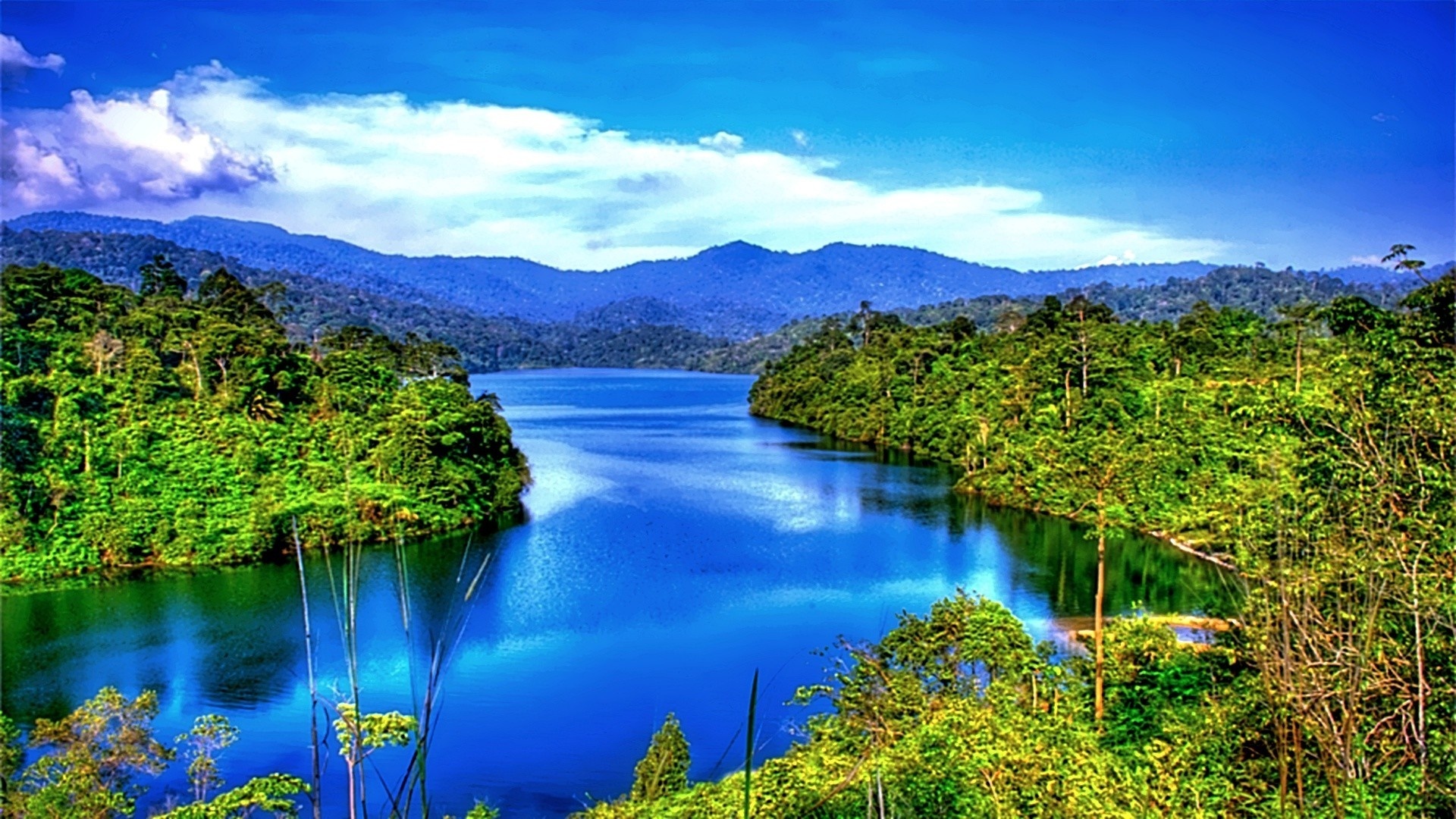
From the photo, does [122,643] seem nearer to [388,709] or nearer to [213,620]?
[213,620]

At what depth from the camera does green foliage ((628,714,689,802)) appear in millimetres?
8742

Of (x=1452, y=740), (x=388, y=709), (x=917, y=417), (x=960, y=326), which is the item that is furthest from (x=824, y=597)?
(x=960, y=326)

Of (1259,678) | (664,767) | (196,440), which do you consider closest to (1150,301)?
(196,440)

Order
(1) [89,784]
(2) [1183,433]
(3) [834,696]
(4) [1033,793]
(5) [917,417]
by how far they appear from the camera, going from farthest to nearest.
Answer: (5) [917,417] < (2) [1183,433] < (3) [834,696] < (1) [89,784] < (4) [1033,793]

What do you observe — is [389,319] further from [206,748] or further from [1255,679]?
[1255,679]

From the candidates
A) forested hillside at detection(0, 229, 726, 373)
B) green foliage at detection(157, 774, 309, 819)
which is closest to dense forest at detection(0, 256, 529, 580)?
green foliage at detection(157, 774, 309, 819)

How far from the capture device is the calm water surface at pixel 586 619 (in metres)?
11.3

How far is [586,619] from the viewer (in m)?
16.0

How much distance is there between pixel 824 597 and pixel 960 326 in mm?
25469

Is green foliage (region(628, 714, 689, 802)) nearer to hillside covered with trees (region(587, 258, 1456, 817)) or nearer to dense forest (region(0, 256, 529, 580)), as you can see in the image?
hillside covered with trees (region(587, 258, 1456, 817))

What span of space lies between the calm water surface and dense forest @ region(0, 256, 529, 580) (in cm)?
118

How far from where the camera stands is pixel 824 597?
56.5 ft

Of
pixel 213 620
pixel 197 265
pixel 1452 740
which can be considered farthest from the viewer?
pixel 197 265

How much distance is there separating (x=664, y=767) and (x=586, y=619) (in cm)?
732
